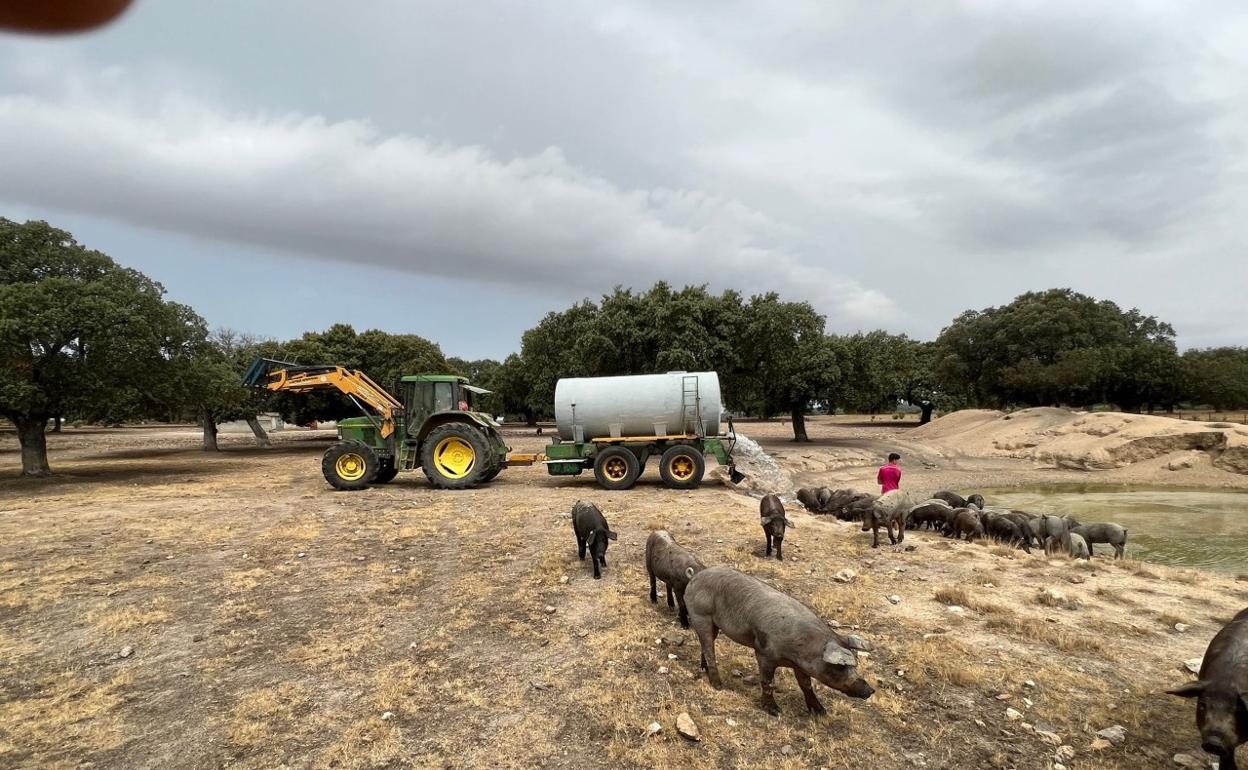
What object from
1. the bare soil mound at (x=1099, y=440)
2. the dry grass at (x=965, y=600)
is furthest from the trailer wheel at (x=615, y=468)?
the bare soil mound at (x=1099, y=440)

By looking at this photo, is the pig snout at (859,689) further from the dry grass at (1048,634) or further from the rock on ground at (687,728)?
the dry grass at (1048,634)

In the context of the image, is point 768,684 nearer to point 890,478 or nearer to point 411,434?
point 890,478

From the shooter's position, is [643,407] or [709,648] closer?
[709,648]

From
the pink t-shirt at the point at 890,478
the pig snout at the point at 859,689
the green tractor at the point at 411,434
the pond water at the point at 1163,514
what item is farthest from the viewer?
the green tractor at the point at 411,434

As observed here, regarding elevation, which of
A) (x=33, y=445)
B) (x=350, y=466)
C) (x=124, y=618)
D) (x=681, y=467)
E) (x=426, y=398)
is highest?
(x=426, y=398)

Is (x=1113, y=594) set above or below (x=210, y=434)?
below

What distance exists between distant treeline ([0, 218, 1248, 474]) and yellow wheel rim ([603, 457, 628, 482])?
10298 millimetres

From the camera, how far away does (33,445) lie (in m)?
18.6

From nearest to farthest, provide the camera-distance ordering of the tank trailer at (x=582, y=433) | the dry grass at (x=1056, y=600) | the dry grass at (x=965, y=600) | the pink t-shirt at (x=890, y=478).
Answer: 1. the dry grass at (x=965, y=600)
2. the dry grass at (x=1056, y=600)
3. the pink t-shirt at (x=890, y=478)
4. the tank trailer at (x=582, y=433)

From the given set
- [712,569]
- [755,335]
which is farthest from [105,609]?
[755,335]

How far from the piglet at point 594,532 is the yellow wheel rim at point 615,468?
24.0ft

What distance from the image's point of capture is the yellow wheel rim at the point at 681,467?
16094 mm

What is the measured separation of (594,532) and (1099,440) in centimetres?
3063

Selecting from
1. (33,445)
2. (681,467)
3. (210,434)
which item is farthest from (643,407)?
(210,434)
